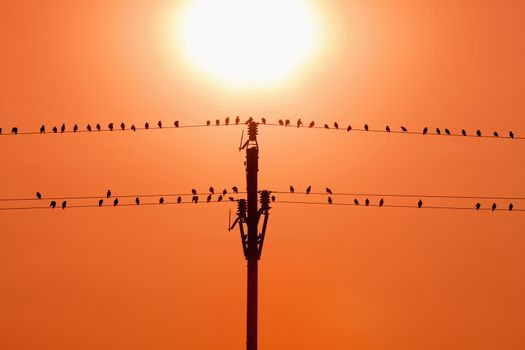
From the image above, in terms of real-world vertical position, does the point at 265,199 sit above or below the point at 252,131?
below

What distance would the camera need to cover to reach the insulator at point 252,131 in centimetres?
3538

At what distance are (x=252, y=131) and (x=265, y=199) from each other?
2.73 metres

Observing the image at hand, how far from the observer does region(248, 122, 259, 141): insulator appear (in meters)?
35.4

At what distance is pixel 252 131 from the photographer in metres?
35.6

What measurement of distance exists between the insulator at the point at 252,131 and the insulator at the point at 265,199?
85.2 inches

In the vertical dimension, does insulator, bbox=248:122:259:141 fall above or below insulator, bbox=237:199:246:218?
above

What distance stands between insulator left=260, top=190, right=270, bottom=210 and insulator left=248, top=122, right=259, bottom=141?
2.16 m

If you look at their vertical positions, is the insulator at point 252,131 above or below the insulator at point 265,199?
above

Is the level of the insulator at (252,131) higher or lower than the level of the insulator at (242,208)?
higher

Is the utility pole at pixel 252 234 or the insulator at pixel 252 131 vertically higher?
the insulator at pixel 252 131

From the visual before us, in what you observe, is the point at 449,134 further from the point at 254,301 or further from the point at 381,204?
the point at 254,301

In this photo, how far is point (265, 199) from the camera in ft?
112

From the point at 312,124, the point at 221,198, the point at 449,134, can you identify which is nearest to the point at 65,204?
the point at 221,198

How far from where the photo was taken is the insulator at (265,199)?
111ft
